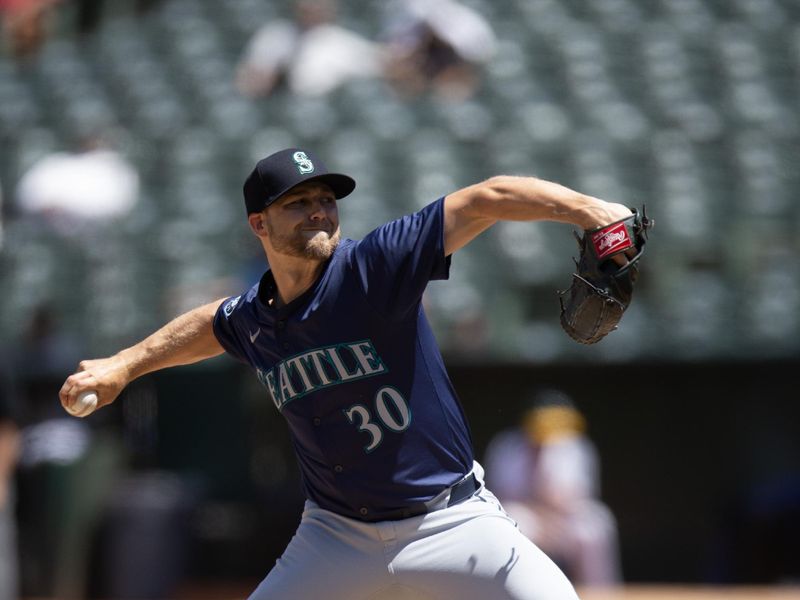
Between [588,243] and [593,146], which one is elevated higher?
[588,243]

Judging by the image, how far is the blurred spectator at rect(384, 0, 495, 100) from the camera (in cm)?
940

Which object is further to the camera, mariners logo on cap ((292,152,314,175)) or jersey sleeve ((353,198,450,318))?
mariners logo on cap ((292,152,314,175))

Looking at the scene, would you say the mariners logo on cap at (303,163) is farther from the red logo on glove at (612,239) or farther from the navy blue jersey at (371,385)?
the red logo on glove at (612,239)

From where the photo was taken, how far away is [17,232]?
8703mm

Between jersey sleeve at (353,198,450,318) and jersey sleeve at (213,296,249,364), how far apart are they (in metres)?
0.49

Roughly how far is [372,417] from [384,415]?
3cm

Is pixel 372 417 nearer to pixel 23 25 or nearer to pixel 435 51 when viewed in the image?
pixel 435 51

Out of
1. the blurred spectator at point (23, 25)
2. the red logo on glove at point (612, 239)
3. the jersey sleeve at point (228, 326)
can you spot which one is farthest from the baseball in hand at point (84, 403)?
the blurred spectator at point (23, 25)

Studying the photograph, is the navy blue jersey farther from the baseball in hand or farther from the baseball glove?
the baseball in hand

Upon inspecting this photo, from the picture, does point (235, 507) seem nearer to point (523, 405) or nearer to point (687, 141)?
point (523, 405)

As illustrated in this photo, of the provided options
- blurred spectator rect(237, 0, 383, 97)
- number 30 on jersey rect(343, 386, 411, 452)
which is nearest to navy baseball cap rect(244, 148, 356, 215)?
number 30 on jersey rect(343, 386, 411, 452)

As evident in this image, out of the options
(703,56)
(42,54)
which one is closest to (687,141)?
(703,56)

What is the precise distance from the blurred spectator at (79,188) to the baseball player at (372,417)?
18.1ft

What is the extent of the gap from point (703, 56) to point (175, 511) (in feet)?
17.9
